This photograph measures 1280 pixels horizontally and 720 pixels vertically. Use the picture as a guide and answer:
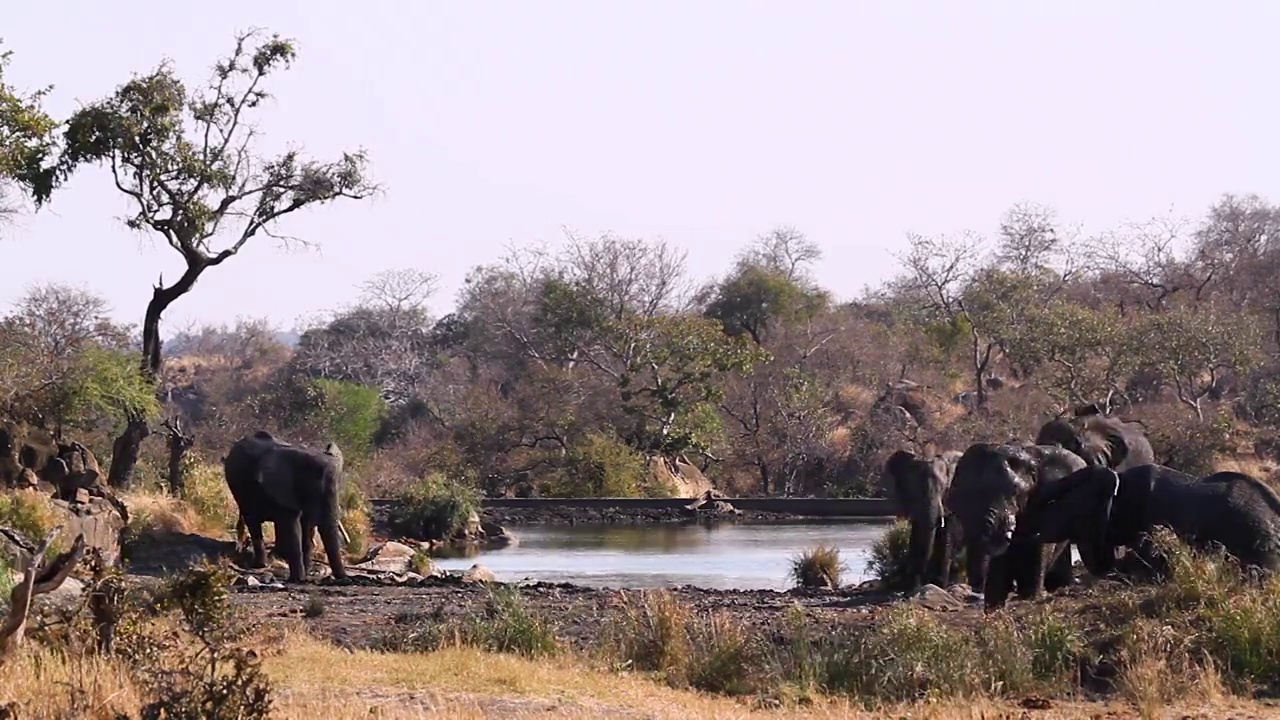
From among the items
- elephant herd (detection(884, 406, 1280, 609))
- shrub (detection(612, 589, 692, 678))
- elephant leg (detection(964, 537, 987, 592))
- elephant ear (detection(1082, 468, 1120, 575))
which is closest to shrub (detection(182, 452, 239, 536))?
elephant leg (detection(964, 537, 987, 592))

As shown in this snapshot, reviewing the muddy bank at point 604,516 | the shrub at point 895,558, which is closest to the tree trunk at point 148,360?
the muddy bank at point 604,516

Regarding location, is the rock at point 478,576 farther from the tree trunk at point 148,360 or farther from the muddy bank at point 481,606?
the tree trunk at point 148,360

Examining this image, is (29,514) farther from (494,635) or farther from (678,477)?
(678,477)

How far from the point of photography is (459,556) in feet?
112

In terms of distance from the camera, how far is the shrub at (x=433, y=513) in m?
37.3

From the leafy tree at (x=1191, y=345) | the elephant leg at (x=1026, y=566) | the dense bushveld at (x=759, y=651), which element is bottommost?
the dense bushveld at (x=759, y=651)

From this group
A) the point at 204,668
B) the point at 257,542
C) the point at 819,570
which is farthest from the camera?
the point at 257,542

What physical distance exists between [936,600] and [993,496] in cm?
154

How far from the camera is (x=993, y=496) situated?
68.2 feet

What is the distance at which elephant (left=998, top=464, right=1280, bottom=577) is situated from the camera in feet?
61.2

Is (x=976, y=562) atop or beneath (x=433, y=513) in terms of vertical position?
beneath

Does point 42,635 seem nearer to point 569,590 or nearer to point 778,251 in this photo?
point 569,590

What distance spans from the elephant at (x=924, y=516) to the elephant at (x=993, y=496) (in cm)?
230

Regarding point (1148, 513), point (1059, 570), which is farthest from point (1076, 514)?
point (1059, 570)
